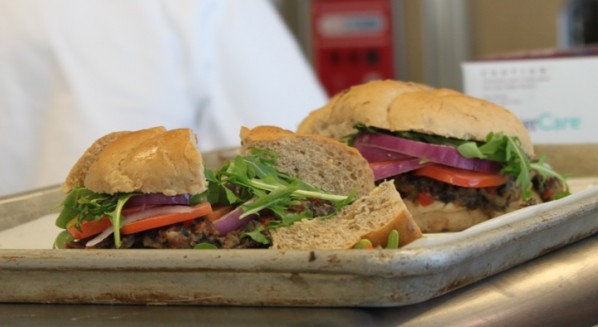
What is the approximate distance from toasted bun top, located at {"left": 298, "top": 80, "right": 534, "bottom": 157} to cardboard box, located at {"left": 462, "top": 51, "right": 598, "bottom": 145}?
0.34 metres

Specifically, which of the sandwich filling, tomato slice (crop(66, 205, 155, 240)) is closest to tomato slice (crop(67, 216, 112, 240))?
tomato slice (crop(66, 205, 155, 240))

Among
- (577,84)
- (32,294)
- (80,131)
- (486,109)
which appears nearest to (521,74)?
(577,84)

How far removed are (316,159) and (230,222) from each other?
18 centimetres

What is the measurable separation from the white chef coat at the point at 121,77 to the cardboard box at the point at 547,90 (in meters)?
0.86

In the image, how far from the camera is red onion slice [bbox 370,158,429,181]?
179cm

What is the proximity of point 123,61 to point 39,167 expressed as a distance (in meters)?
0.36

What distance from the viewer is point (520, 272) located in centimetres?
121

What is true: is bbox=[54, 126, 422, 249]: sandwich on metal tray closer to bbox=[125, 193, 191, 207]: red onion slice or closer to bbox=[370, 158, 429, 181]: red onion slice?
bbox=[125, 193, 191, 207]: red onion slice

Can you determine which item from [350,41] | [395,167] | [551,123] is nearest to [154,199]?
[395,167]

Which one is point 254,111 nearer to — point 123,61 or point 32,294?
point 123,61

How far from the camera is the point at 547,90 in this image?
223cm

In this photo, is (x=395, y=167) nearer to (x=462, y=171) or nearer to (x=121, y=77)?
(x=462, y=171)

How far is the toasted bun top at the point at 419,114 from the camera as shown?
179 centimetres

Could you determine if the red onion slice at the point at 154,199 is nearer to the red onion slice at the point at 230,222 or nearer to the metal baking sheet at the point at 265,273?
the red onion slice at the point at 230,222
